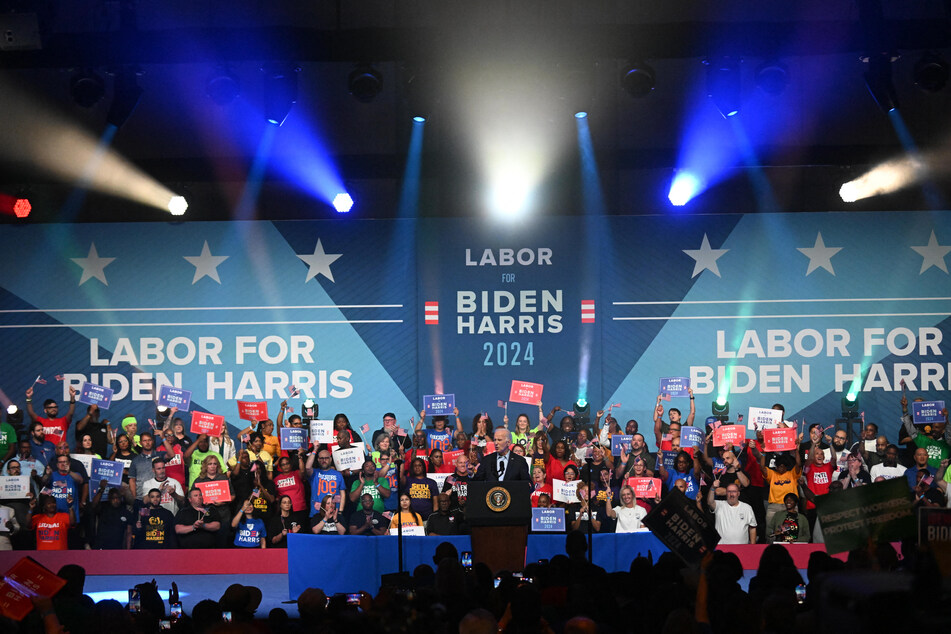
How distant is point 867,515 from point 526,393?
901cm

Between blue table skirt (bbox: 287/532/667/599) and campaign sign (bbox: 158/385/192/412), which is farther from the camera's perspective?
campaign sign (bbox: 158/385/192/412)

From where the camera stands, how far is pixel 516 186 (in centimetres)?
1500

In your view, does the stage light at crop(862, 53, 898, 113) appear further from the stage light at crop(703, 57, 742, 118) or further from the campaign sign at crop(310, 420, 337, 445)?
the campaign sign at crop(310, 420, 337, 445)

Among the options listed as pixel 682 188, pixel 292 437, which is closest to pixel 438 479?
pixel 292 437

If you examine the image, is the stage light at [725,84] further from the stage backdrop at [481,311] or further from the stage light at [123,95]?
the stage light at [123,95]

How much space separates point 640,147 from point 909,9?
4.12 meters

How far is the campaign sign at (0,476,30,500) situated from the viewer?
525 inches

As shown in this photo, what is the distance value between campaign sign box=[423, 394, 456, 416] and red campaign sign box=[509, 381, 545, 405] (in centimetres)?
99

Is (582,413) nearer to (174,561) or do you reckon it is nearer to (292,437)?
(292,437)

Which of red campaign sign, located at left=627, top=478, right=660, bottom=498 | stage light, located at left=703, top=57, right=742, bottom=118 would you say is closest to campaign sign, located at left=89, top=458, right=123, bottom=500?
red campaign sign, located at left=627, top=478, right=660, bottom=498

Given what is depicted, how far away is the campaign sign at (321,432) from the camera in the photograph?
13.6m

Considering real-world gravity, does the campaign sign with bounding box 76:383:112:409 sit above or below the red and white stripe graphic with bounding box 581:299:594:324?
below

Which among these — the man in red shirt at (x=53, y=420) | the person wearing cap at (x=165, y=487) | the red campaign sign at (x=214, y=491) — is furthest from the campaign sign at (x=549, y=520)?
the man in red shirt at (x=53, y=420)

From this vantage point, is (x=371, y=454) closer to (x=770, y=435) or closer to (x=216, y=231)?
(x=216, y=231)
